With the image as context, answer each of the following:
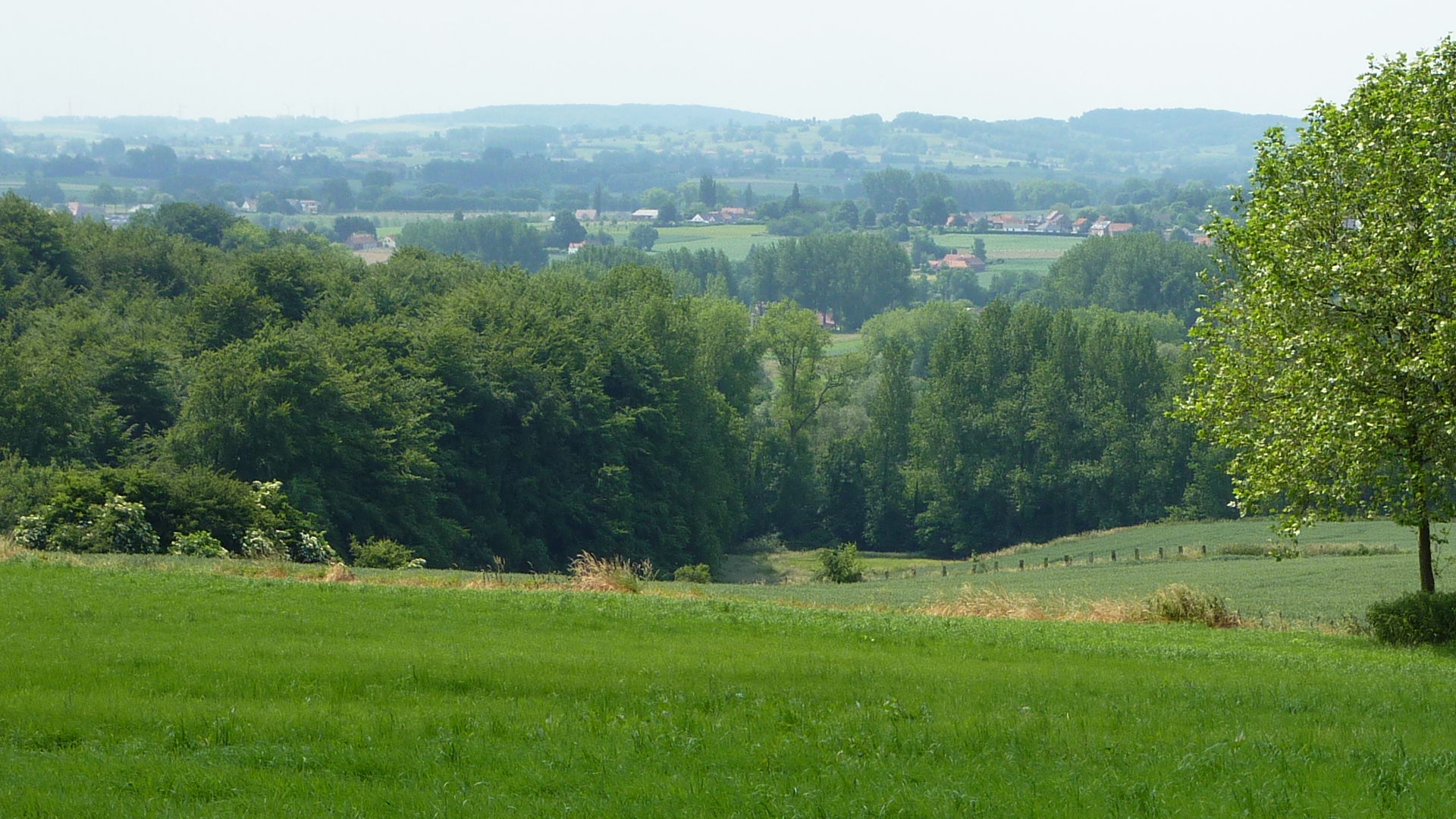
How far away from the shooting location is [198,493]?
4528 centimetres

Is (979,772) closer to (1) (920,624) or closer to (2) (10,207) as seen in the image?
(1) (920,624)

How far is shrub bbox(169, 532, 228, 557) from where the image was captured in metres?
40.1

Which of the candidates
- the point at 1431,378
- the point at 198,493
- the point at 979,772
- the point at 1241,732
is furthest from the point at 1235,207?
the point at 198,493

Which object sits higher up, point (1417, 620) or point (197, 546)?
point (1417, 620)

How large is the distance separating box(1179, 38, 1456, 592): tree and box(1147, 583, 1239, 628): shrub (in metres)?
2.71

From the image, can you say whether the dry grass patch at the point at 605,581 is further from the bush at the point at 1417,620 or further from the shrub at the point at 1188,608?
the bush at the point at 1417,620

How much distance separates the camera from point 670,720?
48.5ft

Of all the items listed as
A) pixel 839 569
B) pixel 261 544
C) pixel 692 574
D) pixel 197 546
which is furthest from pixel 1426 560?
pixel 692 574

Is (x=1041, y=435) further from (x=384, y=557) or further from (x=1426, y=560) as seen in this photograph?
(x=1426, y=560)

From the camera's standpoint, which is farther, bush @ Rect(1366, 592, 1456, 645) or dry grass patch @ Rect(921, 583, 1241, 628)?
dry grass patch @ Rect(921, 583, 1241, 628)

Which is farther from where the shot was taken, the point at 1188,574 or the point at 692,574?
the point at 692,574

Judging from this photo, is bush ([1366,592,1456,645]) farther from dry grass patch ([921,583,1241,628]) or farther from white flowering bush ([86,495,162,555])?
white flowering bush ([86,495,162,555])

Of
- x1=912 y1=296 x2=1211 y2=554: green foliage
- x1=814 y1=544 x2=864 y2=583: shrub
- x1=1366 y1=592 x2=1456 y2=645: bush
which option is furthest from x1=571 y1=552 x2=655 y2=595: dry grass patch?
x1=912 y1=296 x2=1211 y2=554: green foliage

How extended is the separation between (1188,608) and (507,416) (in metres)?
53.3
